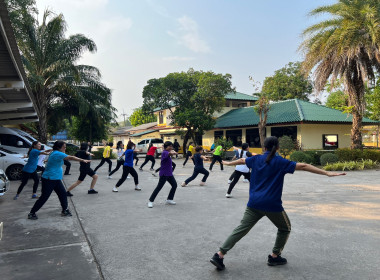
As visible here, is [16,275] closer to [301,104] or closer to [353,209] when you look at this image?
[353,209]

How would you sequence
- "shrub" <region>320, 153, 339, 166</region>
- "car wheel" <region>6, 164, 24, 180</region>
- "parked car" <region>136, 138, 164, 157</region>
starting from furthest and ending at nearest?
1. "parked car" <region>136, 138, 164, 157</region>
2. "shrub" <region>320, 153, 339, 166</region>
3. "car wheel" <region>6, 164, 24, 180</region>

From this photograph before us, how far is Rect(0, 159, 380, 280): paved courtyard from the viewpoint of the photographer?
369 cm

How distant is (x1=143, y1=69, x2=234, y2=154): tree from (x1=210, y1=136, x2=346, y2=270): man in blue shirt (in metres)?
21.5

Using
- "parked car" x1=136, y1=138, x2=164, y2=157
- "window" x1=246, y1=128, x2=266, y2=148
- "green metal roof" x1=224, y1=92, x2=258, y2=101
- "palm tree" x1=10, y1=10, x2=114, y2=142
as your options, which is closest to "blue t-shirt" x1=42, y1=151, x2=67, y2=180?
"palm tree" x1=10, y1=10, x2=114, y2=142

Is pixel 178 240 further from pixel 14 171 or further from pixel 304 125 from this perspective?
pixel 304 125

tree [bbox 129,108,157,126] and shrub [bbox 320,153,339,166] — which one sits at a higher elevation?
tree [bbox 129,108,157,126]

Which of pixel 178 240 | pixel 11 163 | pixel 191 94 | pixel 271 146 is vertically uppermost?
pixel 191 94

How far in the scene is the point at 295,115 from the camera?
21547mm

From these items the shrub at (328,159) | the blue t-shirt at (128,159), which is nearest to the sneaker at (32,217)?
the blue t-shirt at (128,159)

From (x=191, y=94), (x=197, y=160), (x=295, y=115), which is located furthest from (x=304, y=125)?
(x=197, y=160)

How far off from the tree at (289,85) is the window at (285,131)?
1138 centimetres

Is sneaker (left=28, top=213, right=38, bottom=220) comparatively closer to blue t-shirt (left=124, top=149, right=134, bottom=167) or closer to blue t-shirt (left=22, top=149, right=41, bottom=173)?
blue t-shirt (left=22, top=149, right=41, bottom=173)

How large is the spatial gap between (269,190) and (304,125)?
19091 mm

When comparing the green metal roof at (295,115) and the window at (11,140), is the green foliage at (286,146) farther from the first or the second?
the window at (11,140)
